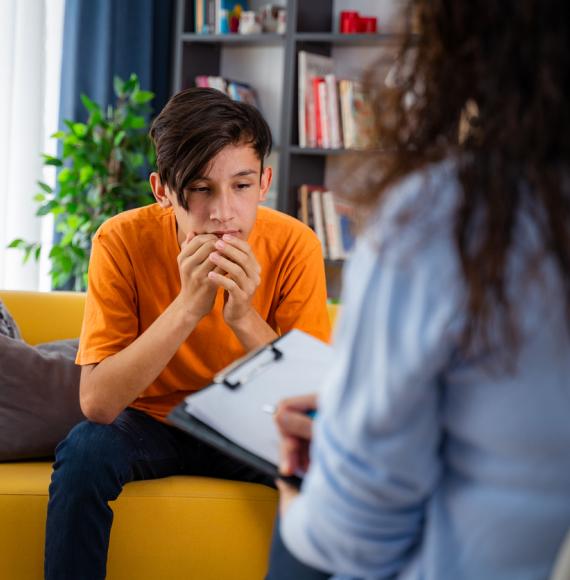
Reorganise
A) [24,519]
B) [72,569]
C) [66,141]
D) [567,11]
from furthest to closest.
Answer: [66,141]
[24,519]
[72,569]
[567,11]

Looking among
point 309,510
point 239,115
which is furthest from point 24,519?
point 309,510

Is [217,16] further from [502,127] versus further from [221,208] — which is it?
[502,127]

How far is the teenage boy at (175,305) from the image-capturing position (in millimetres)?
1651

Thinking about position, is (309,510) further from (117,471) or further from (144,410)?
(144,410)

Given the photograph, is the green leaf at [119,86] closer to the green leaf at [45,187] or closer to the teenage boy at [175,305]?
the green leaf at [45,187]

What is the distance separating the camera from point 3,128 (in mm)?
3514

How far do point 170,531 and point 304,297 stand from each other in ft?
1.66

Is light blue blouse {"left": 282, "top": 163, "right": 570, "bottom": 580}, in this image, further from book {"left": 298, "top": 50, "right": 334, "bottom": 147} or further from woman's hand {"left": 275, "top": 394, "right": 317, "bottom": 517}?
book {"left": 298, "top": 50, "right": 334, "bottom": 147}

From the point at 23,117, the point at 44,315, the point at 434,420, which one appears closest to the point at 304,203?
the point at 23,117

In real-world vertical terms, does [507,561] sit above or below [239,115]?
below

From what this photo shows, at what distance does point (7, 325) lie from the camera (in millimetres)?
2131

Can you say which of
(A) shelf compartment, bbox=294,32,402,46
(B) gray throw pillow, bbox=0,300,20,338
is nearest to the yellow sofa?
(B) gray throw pillow, bbox=0,300,20,338

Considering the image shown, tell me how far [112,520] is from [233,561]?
25 centimetres

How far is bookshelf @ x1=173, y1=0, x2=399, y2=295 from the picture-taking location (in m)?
3.48
